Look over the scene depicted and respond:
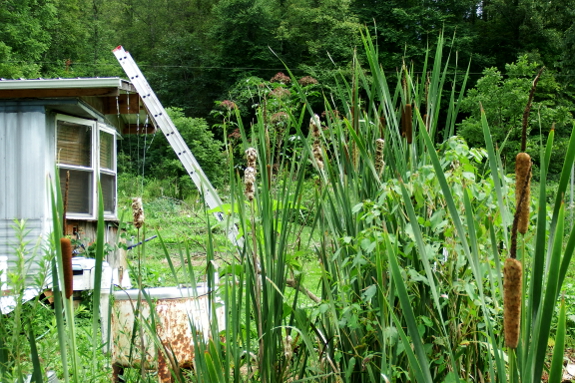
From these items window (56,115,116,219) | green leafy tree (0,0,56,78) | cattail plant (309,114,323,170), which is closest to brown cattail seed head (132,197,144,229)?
cattail plant (309,114,323,170)

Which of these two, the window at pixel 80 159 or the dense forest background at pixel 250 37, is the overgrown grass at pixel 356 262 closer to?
the window at pixel 80 159

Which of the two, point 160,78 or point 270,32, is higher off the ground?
point 270,32

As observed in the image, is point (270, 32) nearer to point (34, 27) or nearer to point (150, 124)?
point (34, 27)

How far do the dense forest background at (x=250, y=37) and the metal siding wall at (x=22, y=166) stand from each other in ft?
51.4

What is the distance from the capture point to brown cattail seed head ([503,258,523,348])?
0.59 m

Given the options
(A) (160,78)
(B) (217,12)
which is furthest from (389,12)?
(A) (160,78)

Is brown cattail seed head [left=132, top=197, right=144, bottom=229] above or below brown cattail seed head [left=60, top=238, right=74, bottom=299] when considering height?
above

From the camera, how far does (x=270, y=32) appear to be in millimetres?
35531

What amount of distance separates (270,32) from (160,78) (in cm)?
718

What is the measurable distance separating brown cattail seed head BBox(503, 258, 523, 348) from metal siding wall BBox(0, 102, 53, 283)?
22.3 ft

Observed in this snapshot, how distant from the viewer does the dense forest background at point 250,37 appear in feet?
83.8

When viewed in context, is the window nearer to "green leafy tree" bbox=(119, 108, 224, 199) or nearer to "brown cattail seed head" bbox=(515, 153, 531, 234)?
"brown cattail seed head" bbox=(515, 153, 531, 234)

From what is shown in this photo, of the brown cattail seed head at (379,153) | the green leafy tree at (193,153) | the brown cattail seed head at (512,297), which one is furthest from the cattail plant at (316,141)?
the green leafy tree at (193,153)

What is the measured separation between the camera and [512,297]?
601 millimetres
